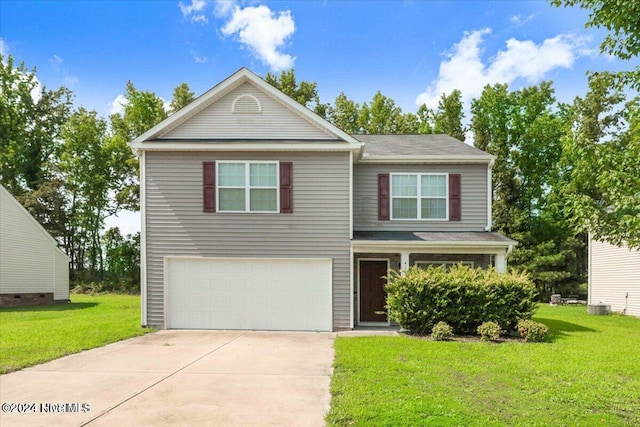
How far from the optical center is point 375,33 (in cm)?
1711

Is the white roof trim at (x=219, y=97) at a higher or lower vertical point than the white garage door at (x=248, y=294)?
higher

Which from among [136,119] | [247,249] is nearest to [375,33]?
[247,249]

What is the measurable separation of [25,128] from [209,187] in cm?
3208

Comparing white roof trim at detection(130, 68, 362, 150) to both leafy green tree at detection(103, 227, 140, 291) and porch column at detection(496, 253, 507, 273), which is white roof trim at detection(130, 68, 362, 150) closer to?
porch column at detection(496, 253, 507, 273)

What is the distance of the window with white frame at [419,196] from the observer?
13789 millimetres

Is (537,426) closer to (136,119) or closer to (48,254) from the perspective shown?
(48,254)

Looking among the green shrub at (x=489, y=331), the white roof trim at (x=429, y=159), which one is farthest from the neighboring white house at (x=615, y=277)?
the green shrub at (x=489, y=331)

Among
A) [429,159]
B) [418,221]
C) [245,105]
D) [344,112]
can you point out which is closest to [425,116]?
[344,112]

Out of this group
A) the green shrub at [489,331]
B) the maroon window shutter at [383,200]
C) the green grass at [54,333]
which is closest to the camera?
the green grass at [54,333]

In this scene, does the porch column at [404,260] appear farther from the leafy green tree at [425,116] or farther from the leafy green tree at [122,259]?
the leafy green tree at [122,259]

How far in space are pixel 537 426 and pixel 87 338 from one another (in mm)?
10305

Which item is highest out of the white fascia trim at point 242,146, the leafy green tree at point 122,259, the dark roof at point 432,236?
the white fascia trim at point 242,146

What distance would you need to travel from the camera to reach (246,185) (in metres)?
12.8

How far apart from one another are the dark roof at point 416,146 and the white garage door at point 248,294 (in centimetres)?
442
